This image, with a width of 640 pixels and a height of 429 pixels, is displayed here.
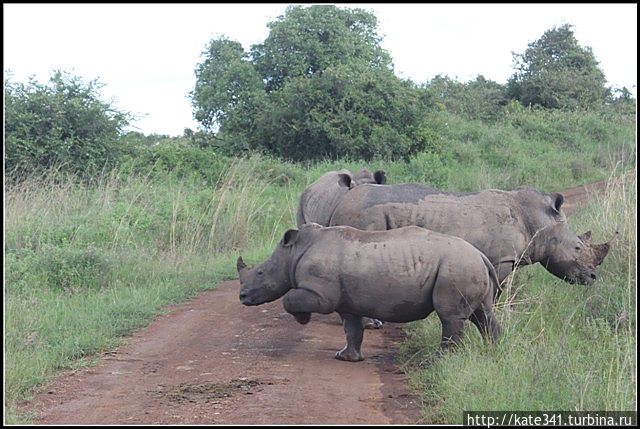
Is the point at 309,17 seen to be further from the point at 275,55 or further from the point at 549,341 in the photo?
the point at 549,341

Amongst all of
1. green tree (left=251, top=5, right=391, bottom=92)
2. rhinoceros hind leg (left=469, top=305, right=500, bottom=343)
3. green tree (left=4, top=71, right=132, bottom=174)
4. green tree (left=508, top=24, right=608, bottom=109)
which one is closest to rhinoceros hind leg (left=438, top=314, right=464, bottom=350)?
rhinoceros hind leg (left=469, top=305, right=500, bottom=343)

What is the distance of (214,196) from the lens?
13.5 m

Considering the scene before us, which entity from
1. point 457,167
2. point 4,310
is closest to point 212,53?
point 457,167

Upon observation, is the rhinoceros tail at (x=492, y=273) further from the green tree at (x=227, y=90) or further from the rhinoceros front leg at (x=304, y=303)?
the green tree at (x=227, y=90)

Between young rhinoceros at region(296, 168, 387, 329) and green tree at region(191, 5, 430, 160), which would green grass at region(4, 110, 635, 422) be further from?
young rhinoceros at region(296, 168, 387, 329)

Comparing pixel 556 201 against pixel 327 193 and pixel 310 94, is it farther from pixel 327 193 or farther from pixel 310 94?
pixel 310 94

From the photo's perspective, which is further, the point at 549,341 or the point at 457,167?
the point at 457,167

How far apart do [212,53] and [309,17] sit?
2.89 meters

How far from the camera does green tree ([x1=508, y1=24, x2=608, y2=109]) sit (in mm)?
29750

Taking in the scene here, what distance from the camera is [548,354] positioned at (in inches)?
226

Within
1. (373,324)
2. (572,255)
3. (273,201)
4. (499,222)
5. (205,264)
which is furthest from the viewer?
(273,201)

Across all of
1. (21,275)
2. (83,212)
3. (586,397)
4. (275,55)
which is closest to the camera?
(586,397)

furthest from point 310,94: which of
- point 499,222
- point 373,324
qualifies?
point 499,222

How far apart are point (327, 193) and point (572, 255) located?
301cm
